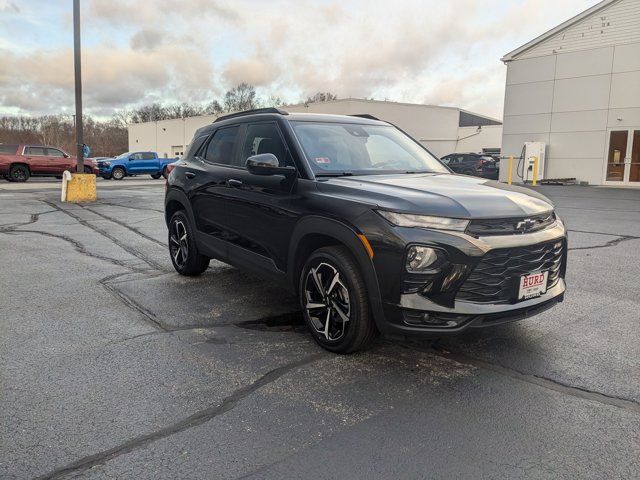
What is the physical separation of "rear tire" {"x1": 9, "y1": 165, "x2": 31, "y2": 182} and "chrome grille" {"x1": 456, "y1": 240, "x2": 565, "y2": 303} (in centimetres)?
2632

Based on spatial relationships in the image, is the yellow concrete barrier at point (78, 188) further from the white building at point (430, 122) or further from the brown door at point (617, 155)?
the white building at point (430, 122)

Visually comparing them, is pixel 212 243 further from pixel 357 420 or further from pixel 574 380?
pixel 574 380

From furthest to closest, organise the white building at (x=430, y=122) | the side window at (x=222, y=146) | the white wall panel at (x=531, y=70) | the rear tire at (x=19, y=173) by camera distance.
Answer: the white building at (x=430, y=122) < the white wall panel at (x=531, y=70) < the rear tire at (x=19, y=173) < the side window at (x=222, y=146)

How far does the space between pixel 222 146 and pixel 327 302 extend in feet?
8.36

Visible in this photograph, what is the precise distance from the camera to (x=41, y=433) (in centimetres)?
272

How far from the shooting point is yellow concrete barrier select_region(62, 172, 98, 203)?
49.3 feet

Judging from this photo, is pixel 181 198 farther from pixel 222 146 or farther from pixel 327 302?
pixel 327 302

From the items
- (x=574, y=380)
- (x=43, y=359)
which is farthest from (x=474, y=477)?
(x=43, y=359)

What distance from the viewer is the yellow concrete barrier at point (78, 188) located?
592 inches

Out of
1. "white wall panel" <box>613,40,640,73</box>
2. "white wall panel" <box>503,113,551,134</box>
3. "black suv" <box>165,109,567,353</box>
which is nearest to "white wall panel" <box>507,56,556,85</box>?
"white wall panel" <box>503,113,551,134</box>

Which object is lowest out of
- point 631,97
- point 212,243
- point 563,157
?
point 212,243

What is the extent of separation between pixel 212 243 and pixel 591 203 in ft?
44.5

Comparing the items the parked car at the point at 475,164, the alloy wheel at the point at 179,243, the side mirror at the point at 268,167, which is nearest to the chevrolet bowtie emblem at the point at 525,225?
the side mirror at the point at 268,167

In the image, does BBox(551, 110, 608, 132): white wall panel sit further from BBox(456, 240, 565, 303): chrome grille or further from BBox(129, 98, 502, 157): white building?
BBox(456, 240, 565, 303): chrome grille
